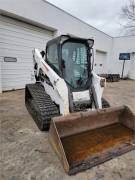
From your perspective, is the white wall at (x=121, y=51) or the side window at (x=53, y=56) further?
the white wall at (x=121, y=51)

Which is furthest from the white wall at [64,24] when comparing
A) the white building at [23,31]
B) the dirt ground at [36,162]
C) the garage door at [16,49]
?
the dirt ground at [36,162]

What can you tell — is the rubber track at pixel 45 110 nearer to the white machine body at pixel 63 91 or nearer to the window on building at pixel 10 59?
the white machine body at pixel 63 91

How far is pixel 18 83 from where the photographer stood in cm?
739

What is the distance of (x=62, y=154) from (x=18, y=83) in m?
5.81

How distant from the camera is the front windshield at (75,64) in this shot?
3.38 meters

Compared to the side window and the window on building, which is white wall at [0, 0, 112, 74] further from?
the side window

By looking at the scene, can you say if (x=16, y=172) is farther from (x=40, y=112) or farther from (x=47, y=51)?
(x=47, y=51)

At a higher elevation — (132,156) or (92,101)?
(92,101)

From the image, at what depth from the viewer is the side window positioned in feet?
11.5

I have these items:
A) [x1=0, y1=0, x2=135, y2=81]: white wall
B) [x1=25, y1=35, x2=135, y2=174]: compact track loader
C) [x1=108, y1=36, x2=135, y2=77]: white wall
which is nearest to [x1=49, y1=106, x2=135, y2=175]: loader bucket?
[x1=25, y1=35, x2=135, y2=174]: compact track loader

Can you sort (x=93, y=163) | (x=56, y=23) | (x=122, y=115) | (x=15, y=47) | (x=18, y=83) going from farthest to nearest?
1. (x=56, y=23)
2. (x=18, y=83)
3. (x=15, y=47)
4. (x=122, y=115)
5. (x=93, y=163)

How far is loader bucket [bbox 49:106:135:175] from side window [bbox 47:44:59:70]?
1260 mm

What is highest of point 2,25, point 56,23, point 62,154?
point 56,23

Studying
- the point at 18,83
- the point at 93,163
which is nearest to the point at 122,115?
the point at 93,163
